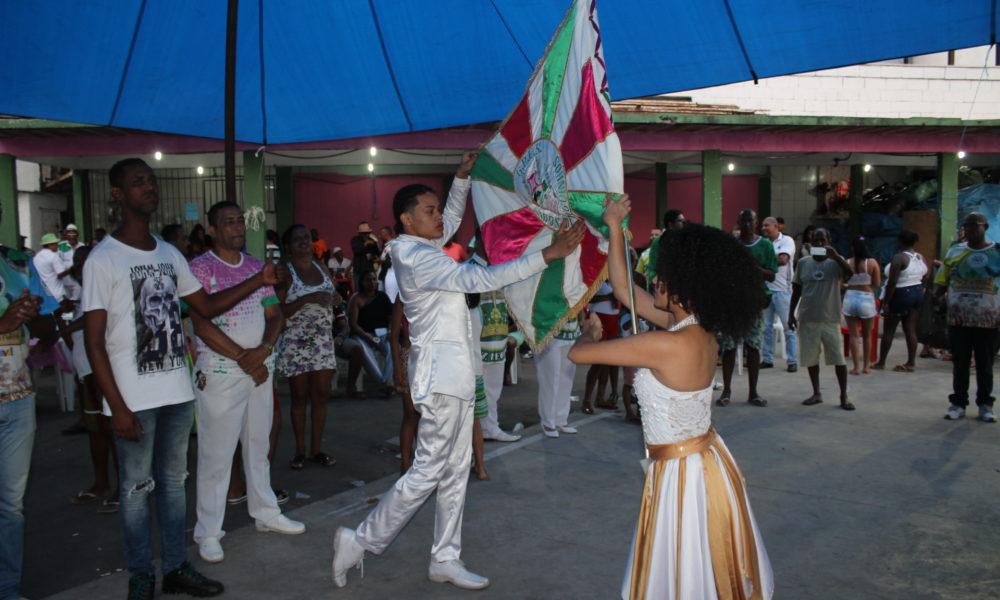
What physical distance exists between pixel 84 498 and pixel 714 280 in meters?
4.83

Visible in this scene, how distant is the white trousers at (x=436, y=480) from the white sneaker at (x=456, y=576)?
0.03 meters

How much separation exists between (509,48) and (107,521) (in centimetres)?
426

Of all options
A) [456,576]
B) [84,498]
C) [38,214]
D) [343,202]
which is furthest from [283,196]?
[456,576]

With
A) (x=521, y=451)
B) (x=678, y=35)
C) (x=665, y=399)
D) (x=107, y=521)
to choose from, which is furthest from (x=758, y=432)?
(x=107, y=521)

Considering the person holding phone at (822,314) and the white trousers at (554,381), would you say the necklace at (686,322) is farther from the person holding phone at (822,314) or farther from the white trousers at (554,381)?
the person holding phone at (822,314)

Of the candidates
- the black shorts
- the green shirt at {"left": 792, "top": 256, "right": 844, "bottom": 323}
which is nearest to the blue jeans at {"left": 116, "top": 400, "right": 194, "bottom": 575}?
the green shirt at {"left": 792, "top": 256, "right": 844, "bottom": 323}

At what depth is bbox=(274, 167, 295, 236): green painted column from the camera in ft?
57.1

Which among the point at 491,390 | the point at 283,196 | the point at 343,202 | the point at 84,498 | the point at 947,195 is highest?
the point at 283,196

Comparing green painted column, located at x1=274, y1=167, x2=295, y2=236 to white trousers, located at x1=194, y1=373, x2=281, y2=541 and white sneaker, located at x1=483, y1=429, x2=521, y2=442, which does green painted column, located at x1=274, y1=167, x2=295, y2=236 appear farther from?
white trousers, located at x1=194, y1=373, x2=281, y2=541

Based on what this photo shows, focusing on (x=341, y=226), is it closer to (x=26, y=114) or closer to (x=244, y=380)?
(x=26, y=114)

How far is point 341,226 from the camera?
1811 centimetres

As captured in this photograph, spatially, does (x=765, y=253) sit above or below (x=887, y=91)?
below

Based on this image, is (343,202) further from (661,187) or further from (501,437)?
(501,437)

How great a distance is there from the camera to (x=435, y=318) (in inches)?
152
